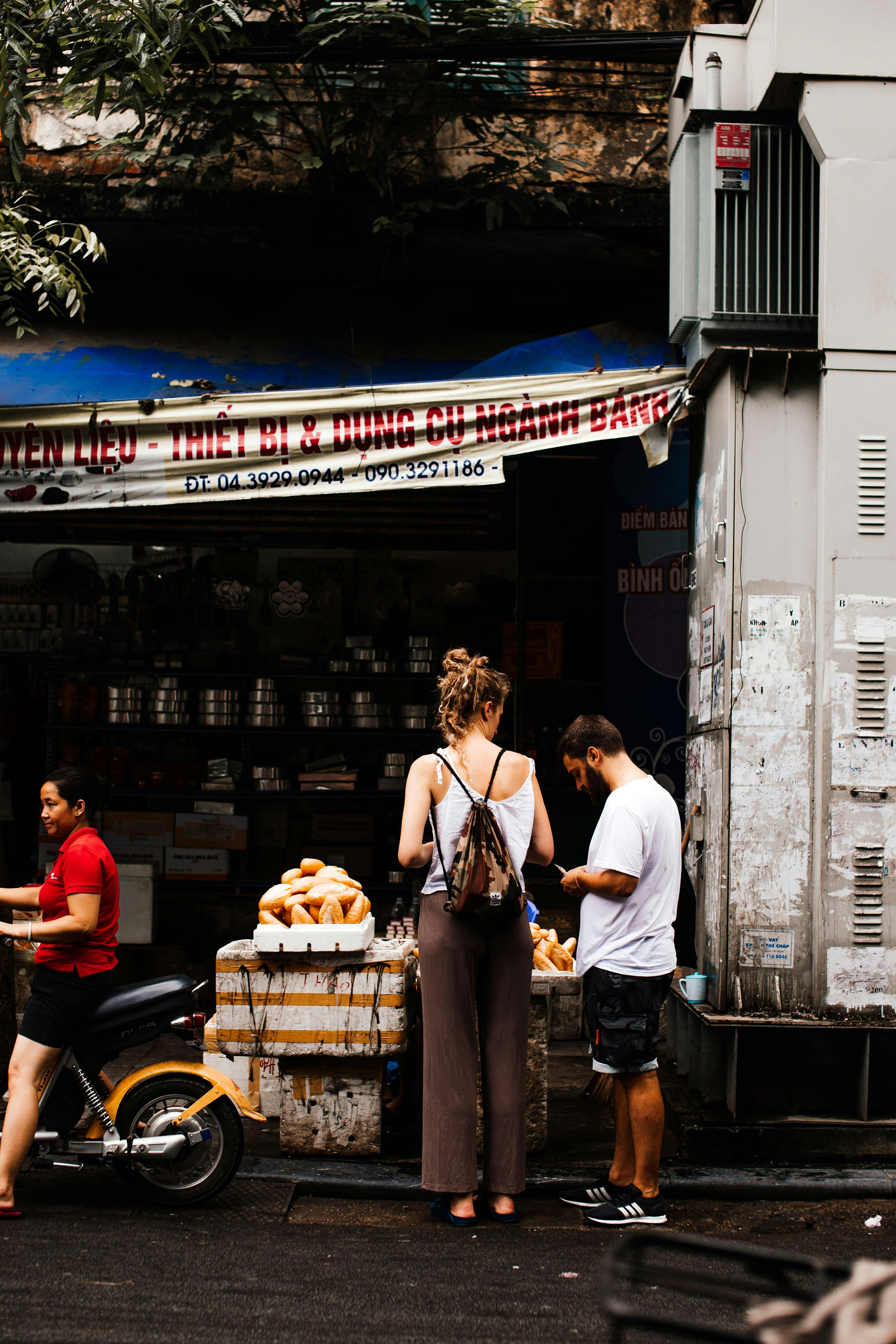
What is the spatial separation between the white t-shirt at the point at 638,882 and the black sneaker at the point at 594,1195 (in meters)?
0.97

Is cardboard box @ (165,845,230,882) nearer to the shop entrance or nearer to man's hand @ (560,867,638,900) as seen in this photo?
the shop entrance

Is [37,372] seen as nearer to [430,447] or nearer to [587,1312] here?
[430,447]

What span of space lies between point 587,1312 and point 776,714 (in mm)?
3085

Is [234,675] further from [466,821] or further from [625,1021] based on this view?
[625,1021]

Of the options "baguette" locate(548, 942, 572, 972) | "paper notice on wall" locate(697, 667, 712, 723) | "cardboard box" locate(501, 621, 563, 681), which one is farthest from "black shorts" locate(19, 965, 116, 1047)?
"cardboard box" locate(501, 621, 563, 681)

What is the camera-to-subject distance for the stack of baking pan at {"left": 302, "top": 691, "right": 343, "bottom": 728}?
923cm

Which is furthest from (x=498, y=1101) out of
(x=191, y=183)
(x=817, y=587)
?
(x=191, y=183)

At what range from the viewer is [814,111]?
614 centimetres

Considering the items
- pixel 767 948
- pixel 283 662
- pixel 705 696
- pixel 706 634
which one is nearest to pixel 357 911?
pixel 767 948

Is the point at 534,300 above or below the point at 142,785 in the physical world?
above

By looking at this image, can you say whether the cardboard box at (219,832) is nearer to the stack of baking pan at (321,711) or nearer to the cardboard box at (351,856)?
the cardboard box at (351,856)

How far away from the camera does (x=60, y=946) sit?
4938 mm

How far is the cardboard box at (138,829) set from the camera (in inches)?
358

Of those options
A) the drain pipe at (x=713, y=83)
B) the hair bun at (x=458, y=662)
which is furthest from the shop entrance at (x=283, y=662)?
the hair bun at (x=458, y=662)
